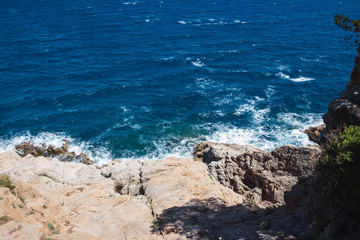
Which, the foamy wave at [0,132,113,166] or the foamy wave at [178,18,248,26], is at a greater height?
the foamy wave at [178,18,248,26]

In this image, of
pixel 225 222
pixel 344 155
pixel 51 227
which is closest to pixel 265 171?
pixel 225 222

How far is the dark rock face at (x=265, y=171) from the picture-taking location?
77.0ft

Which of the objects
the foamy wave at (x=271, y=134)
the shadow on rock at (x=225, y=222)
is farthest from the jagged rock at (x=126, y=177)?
the foamy wave at (x=271, y=134)

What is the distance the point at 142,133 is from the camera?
164 ft

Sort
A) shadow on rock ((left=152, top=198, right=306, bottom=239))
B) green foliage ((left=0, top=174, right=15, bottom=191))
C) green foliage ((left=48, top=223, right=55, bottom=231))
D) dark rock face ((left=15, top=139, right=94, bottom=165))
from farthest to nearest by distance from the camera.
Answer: dark rock face ((left=15, top=139, right=94, bottom=165)) → green foliage ((left=0, top=174, right=15, bottom=191)) → green foliage ((left=48, top=223, right=55, bottom=231)) → shadow on rock ((left=152, top=198, right=306, bottom=239))

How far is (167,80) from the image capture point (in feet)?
216

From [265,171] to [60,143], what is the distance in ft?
119

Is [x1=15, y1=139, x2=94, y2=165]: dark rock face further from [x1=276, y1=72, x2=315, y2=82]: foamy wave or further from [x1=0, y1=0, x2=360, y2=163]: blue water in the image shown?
[x1=276, y1=72, x2=315, y2=82]: foamy wave

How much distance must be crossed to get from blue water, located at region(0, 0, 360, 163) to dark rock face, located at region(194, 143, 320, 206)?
18.1 meters

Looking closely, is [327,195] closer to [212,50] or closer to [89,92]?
[89,92]

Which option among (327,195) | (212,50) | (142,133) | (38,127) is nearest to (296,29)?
(212,50)

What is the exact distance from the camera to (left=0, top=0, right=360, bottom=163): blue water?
162ft

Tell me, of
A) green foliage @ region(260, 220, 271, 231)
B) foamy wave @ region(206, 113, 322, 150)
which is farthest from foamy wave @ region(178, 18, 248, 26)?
green foliage @ region(260, 220, 271, 231)

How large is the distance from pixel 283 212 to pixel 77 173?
21983mm
